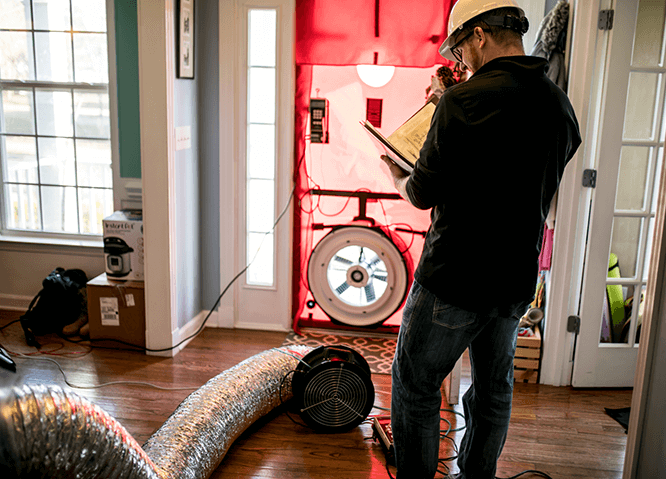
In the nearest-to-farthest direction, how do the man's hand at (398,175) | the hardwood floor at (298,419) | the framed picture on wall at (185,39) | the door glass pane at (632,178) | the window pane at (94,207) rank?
the man's hand at (398,175) → the hardwood floor at (298,419) → the door glass pane at (632,178) → the framed picture on wall at (185,39) → the window pane at (94,207)

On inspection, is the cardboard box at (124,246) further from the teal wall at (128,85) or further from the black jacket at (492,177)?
the black jacket at (492,177)

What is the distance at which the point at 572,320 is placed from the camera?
128 inches

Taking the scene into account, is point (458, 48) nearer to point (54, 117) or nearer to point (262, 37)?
point (262, 37)

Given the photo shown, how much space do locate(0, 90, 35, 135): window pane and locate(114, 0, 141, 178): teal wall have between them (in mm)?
743

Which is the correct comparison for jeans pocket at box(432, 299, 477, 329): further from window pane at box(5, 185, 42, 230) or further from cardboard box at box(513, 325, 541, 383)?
window pane at box(5, 185, 42, 230)

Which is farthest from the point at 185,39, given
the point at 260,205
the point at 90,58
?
the point at 260,205

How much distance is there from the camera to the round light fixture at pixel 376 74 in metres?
3.59

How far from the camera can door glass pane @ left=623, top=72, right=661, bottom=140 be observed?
304 cm

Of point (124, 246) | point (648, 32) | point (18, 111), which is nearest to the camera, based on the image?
point (648, 32)

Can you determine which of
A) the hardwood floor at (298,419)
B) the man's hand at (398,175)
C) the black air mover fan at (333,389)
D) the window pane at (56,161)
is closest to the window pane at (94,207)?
the window pane at (56,161)

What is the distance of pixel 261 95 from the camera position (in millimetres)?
3729

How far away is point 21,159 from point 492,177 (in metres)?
3.55

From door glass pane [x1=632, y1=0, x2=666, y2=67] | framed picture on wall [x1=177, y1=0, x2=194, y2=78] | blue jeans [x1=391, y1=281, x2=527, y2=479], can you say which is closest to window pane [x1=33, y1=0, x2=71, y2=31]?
framed picture on wall [x1=177, y1=0, x2=194, y2=78]

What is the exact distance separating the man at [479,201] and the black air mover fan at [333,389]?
72 cm
